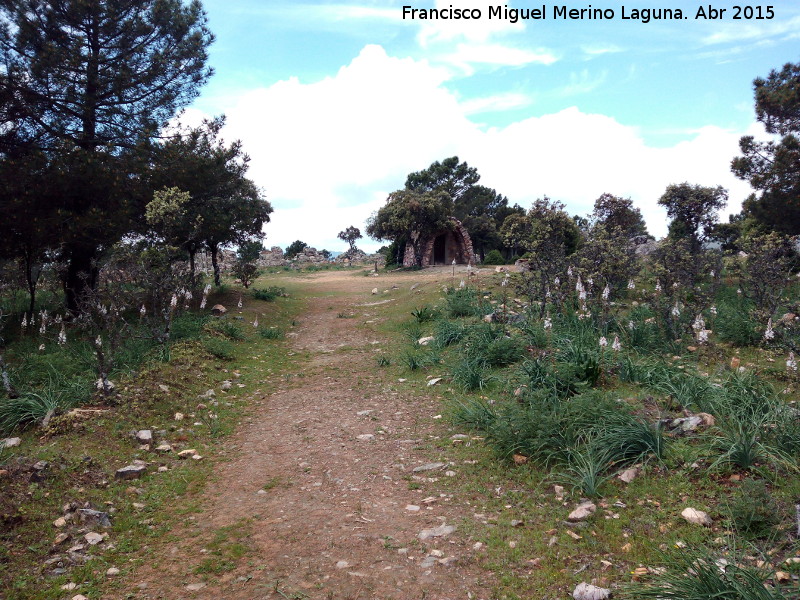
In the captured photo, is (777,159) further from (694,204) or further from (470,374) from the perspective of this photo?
(470,374)

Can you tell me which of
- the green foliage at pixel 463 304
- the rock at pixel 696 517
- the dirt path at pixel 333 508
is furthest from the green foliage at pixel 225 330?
the rock at pixel 696 517

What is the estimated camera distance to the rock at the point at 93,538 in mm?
4156

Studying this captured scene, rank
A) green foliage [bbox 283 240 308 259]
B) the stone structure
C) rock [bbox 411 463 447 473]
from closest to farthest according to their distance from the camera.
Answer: rock [bbox 411 463 447 473], the stone structure, green foliage [bbox 283 240 308 259]

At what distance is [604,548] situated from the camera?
12.2 feet

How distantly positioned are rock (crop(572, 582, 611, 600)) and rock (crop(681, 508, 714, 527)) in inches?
40.0

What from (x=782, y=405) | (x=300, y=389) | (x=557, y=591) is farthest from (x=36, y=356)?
(x=782, y=405)

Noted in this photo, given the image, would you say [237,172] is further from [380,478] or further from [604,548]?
[604,548]

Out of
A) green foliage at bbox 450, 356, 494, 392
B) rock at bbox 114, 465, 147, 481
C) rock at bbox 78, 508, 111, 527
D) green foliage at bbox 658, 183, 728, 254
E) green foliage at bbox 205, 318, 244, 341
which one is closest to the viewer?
rock at bbox 78, 508, 111, 527

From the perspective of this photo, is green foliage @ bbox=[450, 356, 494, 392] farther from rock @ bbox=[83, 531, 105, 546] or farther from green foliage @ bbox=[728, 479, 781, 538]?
rock @ bbox=[83, 531, 105, 546]

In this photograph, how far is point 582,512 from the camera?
416cm

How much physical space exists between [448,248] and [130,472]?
95.0ft

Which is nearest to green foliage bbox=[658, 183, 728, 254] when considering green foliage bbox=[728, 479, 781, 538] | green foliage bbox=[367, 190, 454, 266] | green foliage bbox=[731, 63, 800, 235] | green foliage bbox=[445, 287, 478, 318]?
green foliage bbox=[731, 63, 800, 235]

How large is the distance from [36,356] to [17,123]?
645 cm

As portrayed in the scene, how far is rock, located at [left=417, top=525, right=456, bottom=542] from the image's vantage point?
4.15 metres
